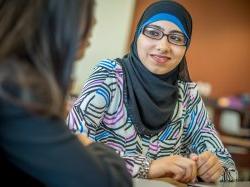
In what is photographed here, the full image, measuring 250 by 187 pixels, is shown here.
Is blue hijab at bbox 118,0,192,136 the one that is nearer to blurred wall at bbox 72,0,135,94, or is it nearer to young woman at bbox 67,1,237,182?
young woman at bbox 67,1,237,182

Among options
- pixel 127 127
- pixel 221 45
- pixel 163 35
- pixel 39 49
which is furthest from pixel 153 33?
pixel 221 45

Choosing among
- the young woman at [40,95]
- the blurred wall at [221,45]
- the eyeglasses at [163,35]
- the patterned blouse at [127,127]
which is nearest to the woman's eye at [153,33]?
the eyeglasses at [163,35]

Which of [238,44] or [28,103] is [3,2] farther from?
[238,44]

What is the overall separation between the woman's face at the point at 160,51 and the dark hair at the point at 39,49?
0.95 m

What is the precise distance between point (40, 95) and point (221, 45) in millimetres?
4815

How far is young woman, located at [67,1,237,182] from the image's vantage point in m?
1.42

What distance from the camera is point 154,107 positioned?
1.54 m

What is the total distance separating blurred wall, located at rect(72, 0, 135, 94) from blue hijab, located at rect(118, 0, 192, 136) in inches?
97.0

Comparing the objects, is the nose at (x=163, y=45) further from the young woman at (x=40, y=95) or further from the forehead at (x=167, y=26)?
the young woman at (x=40, y=95)

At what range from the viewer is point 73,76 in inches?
27.0

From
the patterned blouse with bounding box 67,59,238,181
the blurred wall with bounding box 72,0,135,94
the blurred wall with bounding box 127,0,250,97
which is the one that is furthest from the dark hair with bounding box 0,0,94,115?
the blurred wall with bounding box 127,0,250,97

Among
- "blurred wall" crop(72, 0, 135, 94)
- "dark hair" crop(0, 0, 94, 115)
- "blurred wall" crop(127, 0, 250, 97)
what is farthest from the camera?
"blurred wall" crop(127, 0, 250, 97)

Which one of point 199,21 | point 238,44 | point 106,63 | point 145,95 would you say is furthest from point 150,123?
point 238,44

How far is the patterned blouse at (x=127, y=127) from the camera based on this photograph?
4.67 feet
